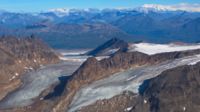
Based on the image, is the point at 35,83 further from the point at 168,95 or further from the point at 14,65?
the point at 168,95

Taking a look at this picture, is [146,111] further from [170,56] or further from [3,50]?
[3,50]

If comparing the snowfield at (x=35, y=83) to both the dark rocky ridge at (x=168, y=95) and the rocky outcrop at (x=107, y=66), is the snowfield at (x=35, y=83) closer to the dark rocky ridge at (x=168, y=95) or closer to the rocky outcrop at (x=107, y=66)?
the rocky outcrop at (x=107, y=66)

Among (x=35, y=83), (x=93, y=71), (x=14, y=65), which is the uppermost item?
(x=93, y=71)

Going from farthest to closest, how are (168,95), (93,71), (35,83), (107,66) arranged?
(35,83) < (107,66) < (93,71) < (168,95)

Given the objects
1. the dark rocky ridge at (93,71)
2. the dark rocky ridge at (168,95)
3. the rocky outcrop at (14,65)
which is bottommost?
the rocky outcrop at (14,65)

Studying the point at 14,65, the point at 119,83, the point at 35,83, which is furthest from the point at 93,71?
the point at 14,65

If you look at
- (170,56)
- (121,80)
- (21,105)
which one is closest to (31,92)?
(21,105)

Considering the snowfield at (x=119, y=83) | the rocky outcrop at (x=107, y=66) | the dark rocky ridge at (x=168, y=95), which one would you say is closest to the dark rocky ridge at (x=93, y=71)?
the rocky outcrop at (x=107, y=66)

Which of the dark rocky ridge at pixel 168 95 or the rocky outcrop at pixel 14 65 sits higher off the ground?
the dark rocky ridge at pixel 168 95

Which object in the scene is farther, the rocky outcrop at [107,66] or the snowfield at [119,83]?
the rocky outcrop at [107,66]
